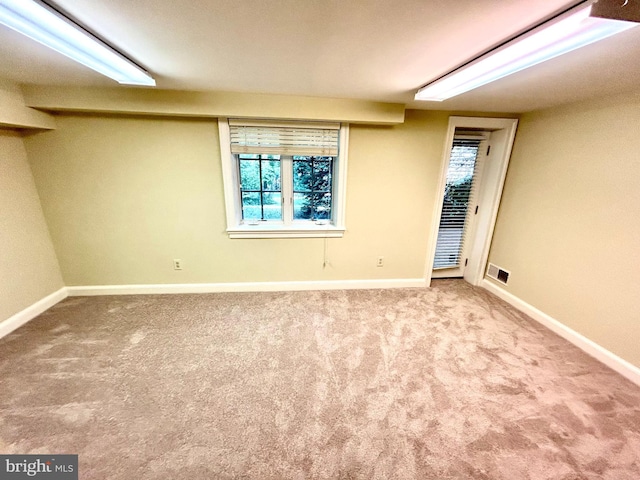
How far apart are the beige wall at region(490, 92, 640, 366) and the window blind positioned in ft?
6.84

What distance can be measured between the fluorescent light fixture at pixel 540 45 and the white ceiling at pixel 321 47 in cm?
5

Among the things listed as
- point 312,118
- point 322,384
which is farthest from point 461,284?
point 312,118

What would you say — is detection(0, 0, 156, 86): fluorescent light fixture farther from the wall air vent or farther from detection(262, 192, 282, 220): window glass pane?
the wall air vent

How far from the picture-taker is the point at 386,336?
2283 millimetres

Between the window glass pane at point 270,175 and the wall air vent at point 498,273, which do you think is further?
the wall air vent at point 498,273

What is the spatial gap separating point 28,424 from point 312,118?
9.56 feet

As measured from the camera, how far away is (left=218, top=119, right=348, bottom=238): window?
8.38 feet

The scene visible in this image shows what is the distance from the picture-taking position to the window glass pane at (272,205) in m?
2.92

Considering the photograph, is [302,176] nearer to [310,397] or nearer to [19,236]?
[310,397]

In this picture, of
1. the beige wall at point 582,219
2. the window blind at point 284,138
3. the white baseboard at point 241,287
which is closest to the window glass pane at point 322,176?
the window blind at point 284,138

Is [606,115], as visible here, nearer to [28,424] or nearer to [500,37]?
[500,37]

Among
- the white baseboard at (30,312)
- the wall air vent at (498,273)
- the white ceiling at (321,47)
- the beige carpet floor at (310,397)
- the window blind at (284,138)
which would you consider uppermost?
the white ceiling at (321,47)

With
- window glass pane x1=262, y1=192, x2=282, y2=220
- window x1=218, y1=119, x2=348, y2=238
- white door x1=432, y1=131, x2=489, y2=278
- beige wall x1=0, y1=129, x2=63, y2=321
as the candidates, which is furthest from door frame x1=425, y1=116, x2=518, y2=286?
beige wall x1=0, y1=129, x2=63, y2=321

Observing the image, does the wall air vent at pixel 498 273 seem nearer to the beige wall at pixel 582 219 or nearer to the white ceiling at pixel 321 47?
the beige wall at pixel 582 219
